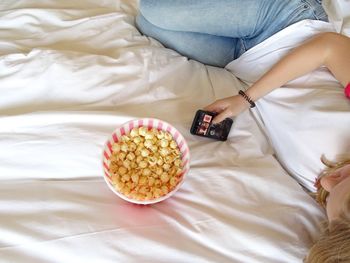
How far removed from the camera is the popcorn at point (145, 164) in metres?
0.75

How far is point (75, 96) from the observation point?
0.89 metres

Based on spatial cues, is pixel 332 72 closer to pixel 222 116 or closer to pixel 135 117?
pixel 222 116

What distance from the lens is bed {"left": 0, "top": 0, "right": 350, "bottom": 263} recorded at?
28.3 inches

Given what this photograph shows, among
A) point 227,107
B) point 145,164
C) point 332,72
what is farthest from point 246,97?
point 145,164

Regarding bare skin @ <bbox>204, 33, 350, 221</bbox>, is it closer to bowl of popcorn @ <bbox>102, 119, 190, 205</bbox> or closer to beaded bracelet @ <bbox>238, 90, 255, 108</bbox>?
beaded bracelet @ <bbox>238, 90, 255, 108</bbox>

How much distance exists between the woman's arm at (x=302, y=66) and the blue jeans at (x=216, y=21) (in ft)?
0.39

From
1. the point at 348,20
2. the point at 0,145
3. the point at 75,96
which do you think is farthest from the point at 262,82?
the point at 0,145

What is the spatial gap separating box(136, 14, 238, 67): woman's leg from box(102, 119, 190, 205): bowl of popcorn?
0.34 metres

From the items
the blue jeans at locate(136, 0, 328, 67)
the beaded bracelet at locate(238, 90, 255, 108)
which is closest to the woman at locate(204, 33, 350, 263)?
the beaded bracelet at locate(238, 90, 255, 108)

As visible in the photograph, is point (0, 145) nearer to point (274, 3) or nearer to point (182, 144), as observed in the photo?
point (182, 144)

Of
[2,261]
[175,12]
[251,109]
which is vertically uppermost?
[175,12]

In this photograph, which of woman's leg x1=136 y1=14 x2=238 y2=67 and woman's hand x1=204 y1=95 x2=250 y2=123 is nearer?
woman's hand x1=204 y1=95 x2=250 y2=123

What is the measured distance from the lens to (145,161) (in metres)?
0.80

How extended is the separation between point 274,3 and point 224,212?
0.56m
